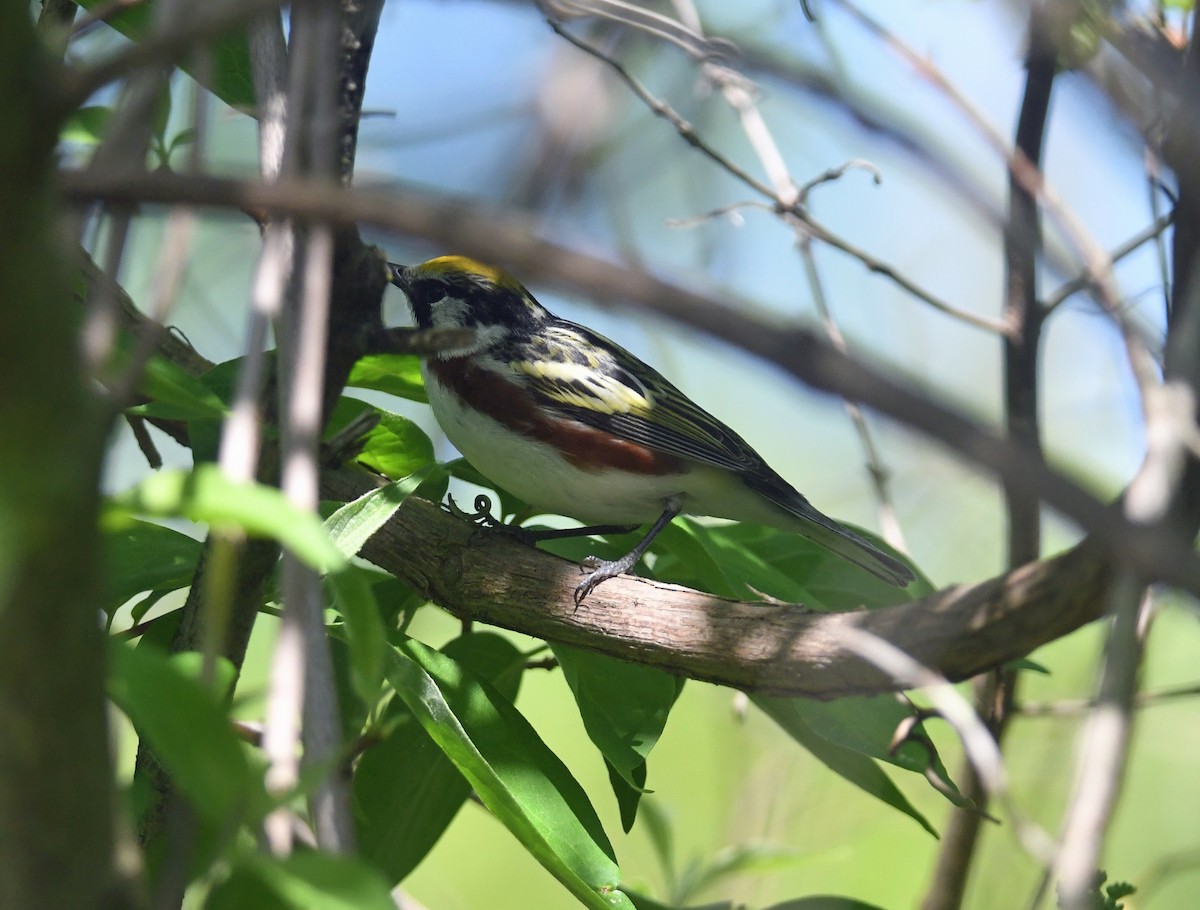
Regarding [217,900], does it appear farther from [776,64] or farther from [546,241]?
[776,64]

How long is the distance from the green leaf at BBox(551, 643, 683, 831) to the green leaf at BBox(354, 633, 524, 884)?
11.3 inches

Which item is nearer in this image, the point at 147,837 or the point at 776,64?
the point at 147,837

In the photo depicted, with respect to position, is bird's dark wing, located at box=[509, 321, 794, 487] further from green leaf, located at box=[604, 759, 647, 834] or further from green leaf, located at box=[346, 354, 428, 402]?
green leaf, located at box=[604, 759, 647, 834]

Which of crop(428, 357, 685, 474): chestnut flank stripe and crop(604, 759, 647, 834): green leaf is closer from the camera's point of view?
crop(604, 759, 647, 834): green leaf

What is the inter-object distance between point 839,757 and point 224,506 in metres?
1.50

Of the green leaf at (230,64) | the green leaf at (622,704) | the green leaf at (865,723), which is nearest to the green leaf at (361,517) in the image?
the green leaf at (622,704)

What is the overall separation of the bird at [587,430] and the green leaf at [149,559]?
1.29 m

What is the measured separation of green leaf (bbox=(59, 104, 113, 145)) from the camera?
6.47ft

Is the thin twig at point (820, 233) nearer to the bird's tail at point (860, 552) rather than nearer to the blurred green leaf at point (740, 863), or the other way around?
the bird's tail at point (860, 552)

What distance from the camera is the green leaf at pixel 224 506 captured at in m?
0.72

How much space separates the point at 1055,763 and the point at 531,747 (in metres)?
2.48

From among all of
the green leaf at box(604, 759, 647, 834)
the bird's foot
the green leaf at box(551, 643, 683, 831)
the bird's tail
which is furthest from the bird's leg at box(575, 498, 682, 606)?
the bird's tail

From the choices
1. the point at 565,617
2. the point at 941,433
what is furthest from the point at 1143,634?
the point at 941,433

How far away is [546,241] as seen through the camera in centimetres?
75
